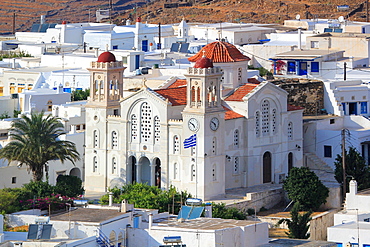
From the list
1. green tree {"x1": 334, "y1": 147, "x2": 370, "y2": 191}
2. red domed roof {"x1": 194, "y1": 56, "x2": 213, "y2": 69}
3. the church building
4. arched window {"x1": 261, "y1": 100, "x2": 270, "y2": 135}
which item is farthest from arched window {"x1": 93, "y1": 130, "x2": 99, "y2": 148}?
green tree {"x1": 334, "y1": 147, "x2": 370, "y2": 191}

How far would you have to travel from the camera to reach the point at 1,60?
360ft

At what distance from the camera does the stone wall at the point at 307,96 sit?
78688 mm

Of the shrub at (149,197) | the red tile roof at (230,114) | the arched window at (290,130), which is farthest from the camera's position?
the arched window at (290,130)

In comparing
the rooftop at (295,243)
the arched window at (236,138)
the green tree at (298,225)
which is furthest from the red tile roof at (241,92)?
the rooftop at (295,243)

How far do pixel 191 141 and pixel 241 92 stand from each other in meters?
5.92

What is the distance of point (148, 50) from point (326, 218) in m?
52.2

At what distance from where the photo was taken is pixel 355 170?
69.7m

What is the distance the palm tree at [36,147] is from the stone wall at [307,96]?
1676 centimetres

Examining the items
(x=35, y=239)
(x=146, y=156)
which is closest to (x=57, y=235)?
(x=35, y=239)

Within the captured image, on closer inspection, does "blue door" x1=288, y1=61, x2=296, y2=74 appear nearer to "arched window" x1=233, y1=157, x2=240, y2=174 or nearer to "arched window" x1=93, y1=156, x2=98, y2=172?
"arched window" x1=233, y1=157, x2=240, y2=174

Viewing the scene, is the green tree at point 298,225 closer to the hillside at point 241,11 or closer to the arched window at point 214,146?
the arched window at point 214,146

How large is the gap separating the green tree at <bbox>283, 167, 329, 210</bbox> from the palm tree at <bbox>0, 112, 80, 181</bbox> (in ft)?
34.9

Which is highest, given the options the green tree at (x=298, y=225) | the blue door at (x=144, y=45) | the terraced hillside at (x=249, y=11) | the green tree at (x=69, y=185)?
the terraced hillside at (x=249, y=11)

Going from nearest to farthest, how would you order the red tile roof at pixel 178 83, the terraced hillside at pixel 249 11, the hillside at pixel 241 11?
the red tile roof at pixel 178 83 → the terraced hillside at pixel 249 11 → the hillside at pixel 241 11
